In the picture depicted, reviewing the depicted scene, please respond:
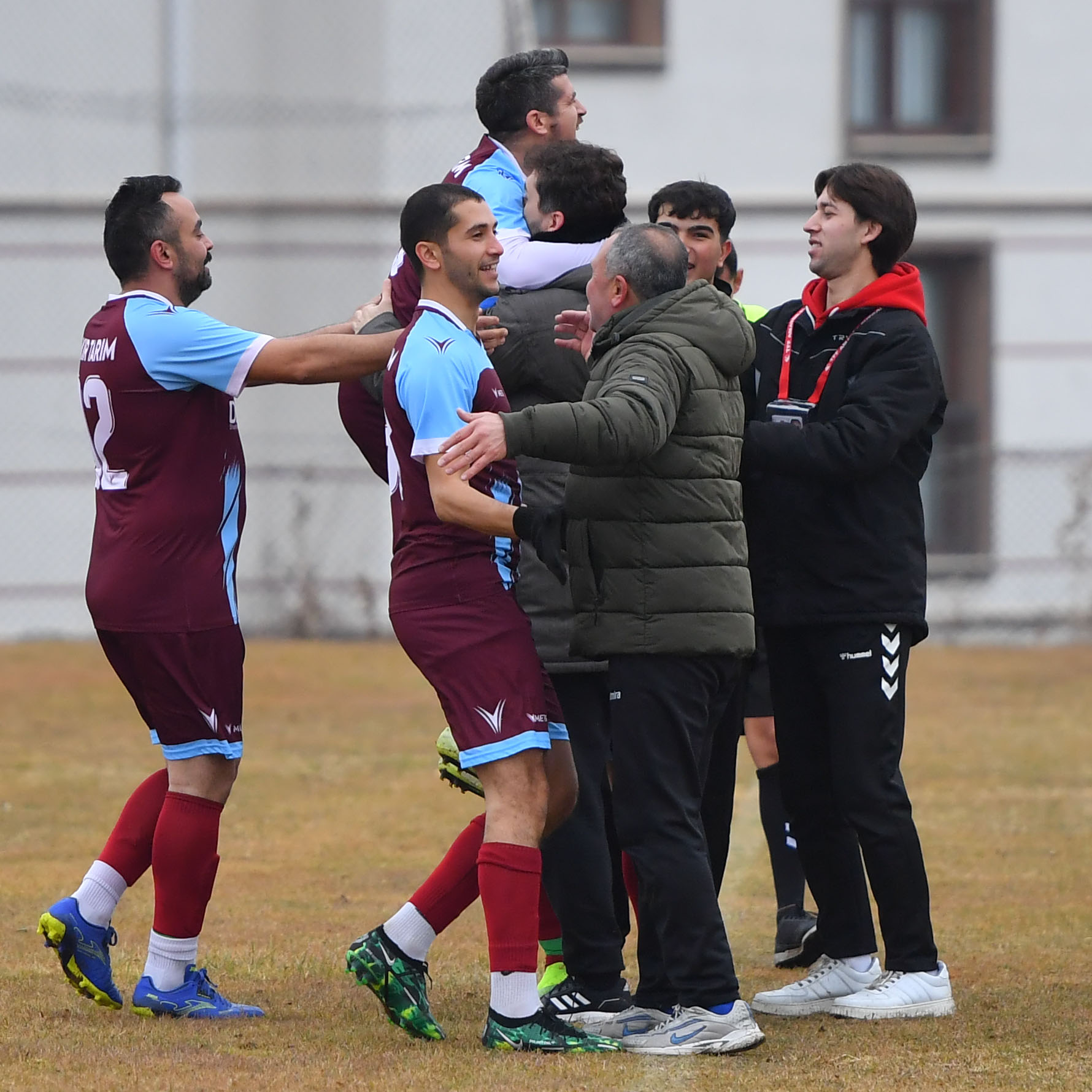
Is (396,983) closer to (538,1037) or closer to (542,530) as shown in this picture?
(538,1037)

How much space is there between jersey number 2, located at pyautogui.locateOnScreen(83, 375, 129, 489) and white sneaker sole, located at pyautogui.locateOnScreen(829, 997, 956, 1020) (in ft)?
7.70

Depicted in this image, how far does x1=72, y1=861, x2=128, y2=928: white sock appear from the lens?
16.3 feet

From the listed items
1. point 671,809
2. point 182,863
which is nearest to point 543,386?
point 671,809

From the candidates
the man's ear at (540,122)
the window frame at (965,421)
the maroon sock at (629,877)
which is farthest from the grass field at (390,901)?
the window frame at (965,421)

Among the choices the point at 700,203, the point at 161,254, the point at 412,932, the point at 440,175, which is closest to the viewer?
the point at 412,932

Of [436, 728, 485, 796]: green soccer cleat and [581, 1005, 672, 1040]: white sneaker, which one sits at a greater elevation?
[436, 728, 485, 796]: green soccer cleat

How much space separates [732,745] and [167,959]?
1.64 m

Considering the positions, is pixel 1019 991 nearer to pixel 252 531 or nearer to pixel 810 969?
pixel 810 969

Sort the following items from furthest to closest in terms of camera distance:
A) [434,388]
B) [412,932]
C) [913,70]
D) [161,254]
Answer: [913,70] → [161,254] → [412,932] → [434,388]

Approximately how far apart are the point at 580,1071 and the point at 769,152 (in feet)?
44.1

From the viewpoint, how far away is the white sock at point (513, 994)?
175 inches

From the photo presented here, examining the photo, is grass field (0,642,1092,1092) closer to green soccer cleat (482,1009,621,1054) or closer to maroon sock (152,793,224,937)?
green soccer cleat (482,1009,621,1054)

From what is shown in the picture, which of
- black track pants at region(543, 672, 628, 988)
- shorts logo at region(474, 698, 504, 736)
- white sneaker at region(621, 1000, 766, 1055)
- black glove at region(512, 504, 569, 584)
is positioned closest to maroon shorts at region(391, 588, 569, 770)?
shorts logo at region(474, 698, 504, 736)

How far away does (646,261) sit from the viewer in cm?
457
